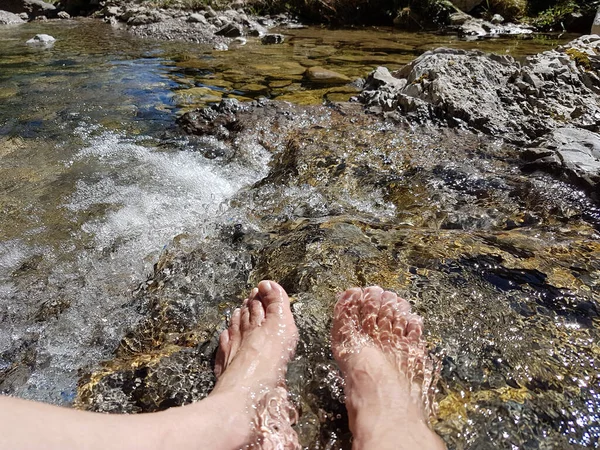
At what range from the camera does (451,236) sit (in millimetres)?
2123

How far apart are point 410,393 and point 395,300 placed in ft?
1.38

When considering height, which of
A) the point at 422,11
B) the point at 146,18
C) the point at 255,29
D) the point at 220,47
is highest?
the point at 422,11

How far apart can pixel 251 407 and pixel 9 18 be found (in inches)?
647

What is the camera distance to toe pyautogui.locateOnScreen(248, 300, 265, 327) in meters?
1.79

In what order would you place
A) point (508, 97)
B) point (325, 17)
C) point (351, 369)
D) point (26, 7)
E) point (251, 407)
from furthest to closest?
1. point (26, 7)
2. point (325, 17)
3. point (508, 97)
4. point (351, 369)
5. point (251, 407)

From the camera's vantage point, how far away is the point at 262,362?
1656mm

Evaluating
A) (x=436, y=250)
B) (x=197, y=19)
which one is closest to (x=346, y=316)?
(x=436, y=250)

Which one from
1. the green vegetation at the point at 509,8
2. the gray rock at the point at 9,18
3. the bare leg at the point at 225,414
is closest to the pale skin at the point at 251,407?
the bare leg at the point at 225,414

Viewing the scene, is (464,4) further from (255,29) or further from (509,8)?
(255,29)

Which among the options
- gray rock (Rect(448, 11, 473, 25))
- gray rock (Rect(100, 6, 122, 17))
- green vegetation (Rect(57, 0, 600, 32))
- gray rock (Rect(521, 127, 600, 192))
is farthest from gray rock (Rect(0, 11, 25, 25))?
gray rock (Rect(521, 127, 600, 192))

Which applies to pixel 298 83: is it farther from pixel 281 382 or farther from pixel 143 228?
pixel 281 382

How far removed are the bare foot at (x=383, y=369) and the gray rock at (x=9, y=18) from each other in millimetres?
15837

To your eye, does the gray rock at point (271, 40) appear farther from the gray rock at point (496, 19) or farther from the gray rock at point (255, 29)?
the gray rock at point (496, 19)

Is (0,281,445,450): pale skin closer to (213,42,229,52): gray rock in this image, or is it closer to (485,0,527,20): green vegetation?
(213,42,229,52): gray rock
